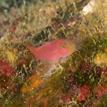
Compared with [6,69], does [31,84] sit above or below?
below

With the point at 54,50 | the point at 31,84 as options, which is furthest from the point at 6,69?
the point at 54,50

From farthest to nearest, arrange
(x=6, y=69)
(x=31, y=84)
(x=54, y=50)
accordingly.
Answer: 1. (x=6, y=69)
2. (x=54, y=50)
3. (x=31, y=84)

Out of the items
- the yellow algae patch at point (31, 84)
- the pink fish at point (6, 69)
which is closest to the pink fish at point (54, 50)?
the yellow algae patch at point (31, 84)

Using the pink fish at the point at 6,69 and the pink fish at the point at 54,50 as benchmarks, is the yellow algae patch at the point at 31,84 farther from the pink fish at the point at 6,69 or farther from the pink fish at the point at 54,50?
the pink fish at the point at 6,69

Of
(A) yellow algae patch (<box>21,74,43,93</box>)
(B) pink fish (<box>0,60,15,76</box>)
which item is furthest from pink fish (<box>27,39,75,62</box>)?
(B) pink fish (<box>0,60,15,76</box>)

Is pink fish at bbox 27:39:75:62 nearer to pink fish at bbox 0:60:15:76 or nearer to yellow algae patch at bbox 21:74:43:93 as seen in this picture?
yellow algae patch at bbox 21:74:43:93

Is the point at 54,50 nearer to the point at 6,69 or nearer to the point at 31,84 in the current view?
the point at 31,84

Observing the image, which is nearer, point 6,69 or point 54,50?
point 54,50
